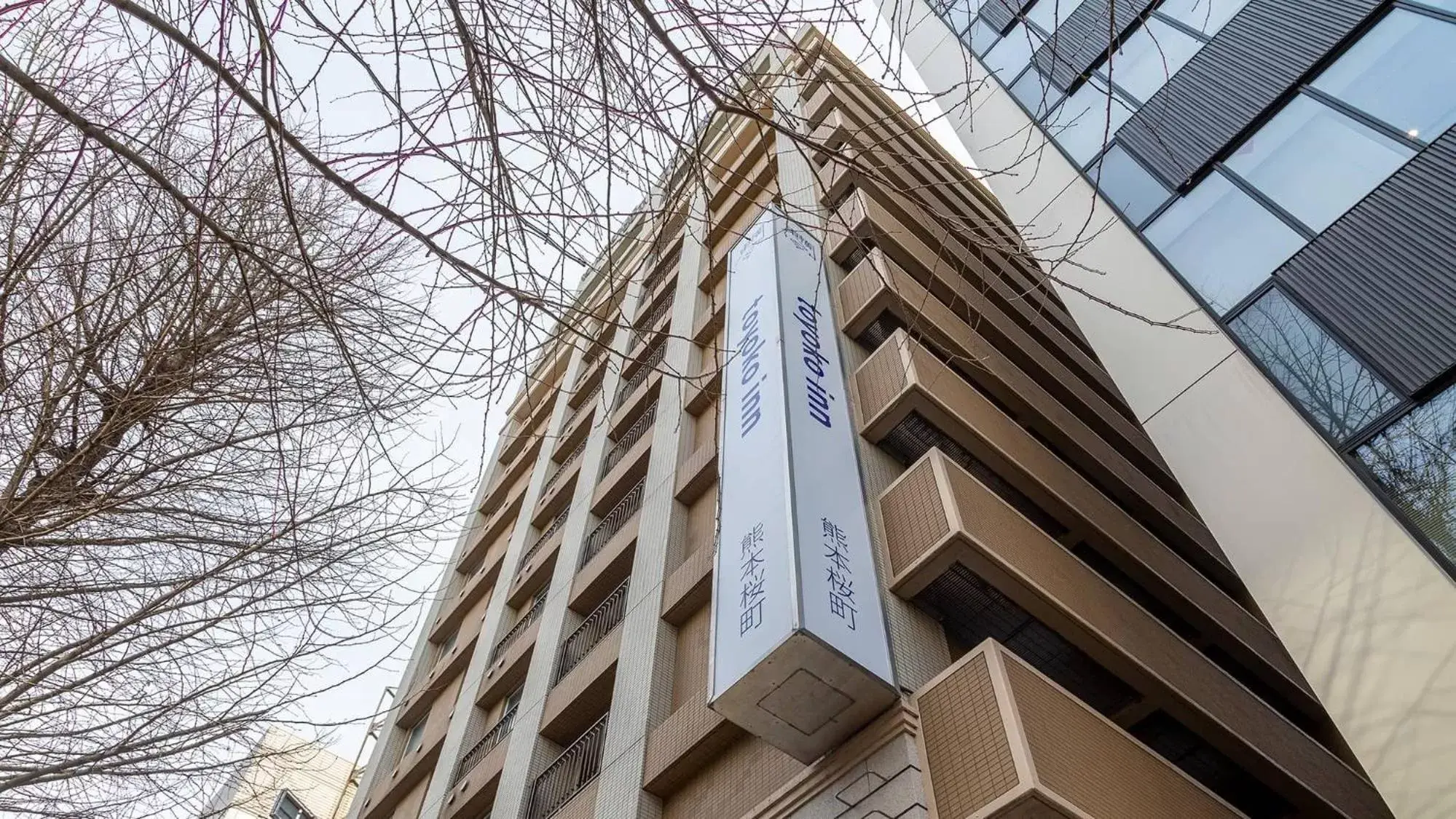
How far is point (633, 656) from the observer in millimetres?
9852

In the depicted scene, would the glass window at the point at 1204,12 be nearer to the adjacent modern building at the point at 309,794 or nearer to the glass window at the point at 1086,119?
the glass window at the point at 1086,119

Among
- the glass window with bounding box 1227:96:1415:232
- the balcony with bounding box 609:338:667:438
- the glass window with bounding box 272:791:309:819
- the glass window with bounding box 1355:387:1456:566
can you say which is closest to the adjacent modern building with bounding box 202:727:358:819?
the glass window with bounding box 272:791:309:819

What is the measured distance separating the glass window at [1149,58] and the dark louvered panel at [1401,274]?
9.86 ft

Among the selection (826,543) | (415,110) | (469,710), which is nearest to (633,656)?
(826,543)

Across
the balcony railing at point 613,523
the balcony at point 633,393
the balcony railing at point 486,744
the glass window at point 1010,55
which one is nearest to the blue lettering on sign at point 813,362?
the balcony railing at point 613,523

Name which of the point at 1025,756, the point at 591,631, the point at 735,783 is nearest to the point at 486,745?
the point at 591,631

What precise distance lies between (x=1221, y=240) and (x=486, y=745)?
11.3m

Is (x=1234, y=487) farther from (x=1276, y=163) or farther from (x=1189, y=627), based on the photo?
(x=1189, y=627)

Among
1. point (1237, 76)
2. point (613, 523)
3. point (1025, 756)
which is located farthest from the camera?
point (613, 523)

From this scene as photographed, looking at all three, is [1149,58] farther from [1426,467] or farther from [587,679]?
[587,679]

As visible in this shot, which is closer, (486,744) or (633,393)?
(486,744)

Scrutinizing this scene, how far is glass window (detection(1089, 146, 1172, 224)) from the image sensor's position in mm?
9547

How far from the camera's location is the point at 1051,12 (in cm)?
1164

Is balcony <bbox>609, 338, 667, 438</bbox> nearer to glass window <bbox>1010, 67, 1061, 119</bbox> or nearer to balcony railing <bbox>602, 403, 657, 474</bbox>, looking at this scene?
balcony railing <bbox>602, 403, 657, 474</bbox>
